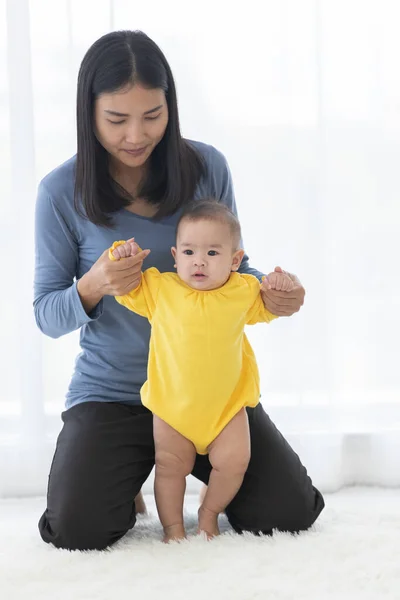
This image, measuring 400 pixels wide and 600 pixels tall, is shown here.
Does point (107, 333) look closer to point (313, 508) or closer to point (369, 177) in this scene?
point (313, 508)

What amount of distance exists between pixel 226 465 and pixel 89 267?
53 cm

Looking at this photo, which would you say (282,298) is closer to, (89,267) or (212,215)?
(212,215)

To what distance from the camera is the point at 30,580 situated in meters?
1.56

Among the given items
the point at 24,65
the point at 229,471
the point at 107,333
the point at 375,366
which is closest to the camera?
the point at 229,471

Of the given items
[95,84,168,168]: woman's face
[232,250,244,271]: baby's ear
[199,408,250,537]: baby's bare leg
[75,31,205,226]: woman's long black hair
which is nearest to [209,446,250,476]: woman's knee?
[199,408,250,537]: baby's bare leg

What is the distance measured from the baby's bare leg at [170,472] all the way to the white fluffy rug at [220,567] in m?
0.05

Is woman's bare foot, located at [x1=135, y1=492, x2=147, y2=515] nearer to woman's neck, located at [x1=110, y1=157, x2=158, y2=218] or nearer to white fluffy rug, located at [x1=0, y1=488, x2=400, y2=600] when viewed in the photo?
white fluffy rug, located at [x1=0, y1=488, x2=400, y2=600]

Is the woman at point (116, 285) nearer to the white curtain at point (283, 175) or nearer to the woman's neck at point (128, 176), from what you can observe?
the woman's neck at point (128, 176)

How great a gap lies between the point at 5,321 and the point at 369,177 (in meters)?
1.08

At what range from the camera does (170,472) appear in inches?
69.4

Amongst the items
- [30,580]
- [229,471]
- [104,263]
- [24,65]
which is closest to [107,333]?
[104,263]

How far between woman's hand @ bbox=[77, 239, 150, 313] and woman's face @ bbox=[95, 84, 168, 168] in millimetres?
233

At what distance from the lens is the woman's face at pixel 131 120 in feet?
Answer: 5.59

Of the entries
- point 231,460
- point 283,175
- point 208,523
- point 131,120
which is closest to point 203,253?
point 131,120
